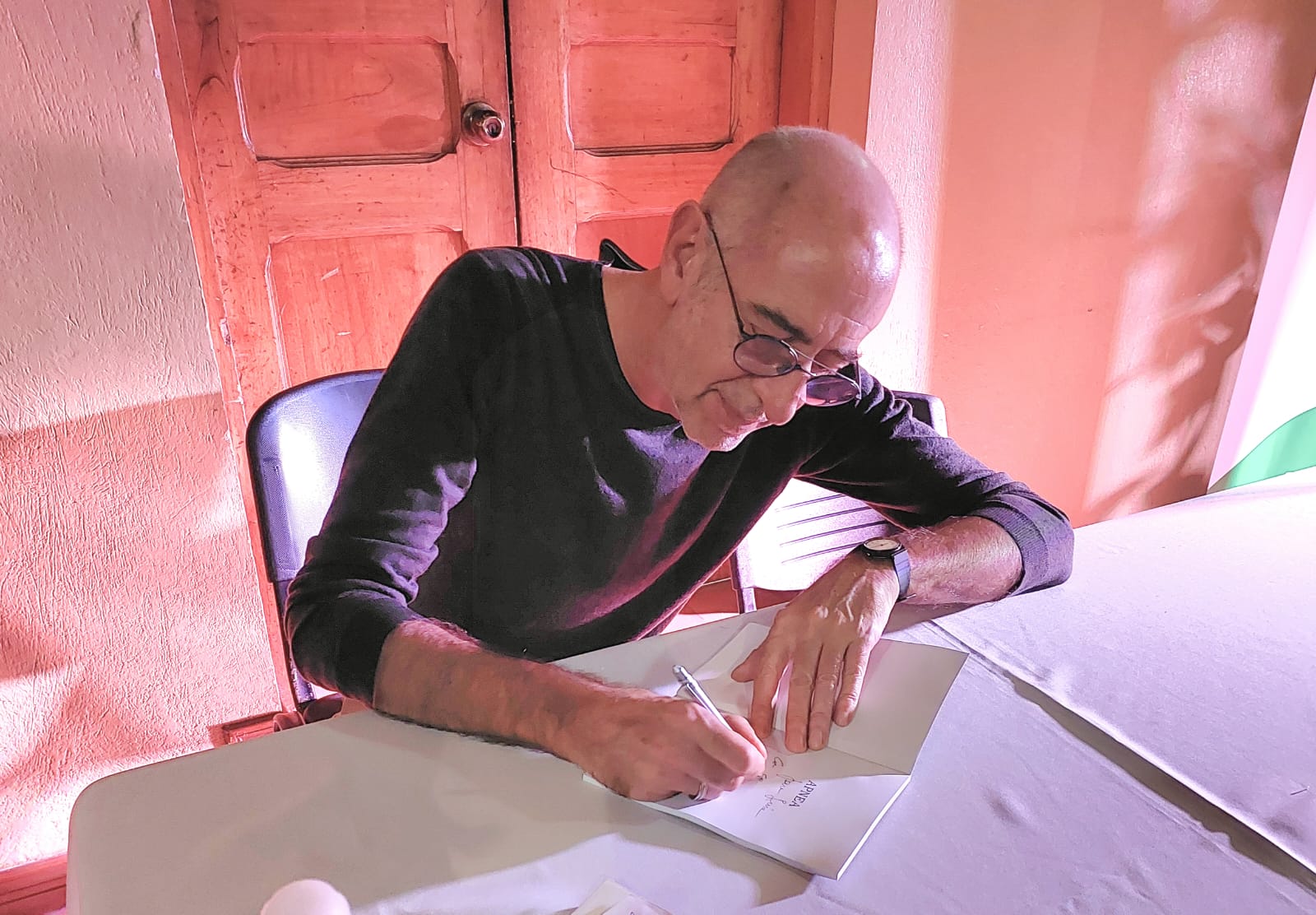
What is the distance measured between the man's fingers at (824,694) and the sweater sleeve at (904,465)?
1.41ft

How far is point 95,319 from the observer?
1344mm

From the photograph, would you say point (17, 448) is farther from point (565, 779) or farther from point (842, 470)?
point (842, 470)

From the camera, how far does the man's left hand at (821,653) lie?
2.78 feet

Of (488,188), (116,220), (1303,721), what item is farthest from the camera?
(488,188)

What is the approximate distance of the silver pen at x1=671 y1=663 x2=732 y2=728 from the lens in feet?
2.82

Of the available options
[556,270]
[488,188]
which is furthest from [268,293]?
[556,270]

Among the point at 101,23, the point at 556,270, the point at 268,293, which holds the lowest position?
the point at 268,293

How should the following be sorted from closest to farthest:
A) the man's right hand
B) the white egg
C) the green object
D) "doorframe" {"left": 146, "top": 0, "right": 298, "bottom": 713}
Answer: the white egg → the man's right hand → "doorframe" {"left": 146, "top": 0, "right": 298, "bottom": 713} → the green object

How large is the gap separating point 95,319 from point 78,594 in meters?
0.45

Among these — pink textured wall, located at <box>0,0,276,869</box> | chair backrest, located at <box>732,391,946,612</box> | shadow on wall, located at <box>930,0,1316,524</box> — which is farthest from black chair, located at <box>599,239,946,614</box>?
shadow on wall, located at <box>930,0,1316,524</box>

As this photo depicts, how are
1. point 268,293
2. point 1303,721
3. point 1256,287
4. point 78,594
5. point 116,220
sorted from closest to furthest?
point 1303,721 < point 116,220 < point 78,594 < point 268,293 < point 1256,287

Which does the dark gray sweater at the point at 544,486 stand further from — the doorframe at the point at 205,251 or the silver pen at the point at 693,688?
the doorframe at the point at 205,251

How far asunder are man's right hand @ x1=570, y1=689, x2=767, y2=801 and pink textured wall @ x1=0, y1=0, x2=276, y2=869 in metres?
1.00

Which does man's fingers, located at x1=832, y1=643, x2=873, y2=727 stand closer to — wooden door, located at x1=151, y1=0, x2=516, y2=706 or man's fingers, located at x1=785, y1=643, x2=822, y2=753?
man's fingers, located at x1=785, y1=643, x2=822, y2=753
